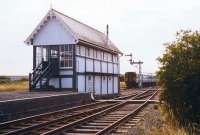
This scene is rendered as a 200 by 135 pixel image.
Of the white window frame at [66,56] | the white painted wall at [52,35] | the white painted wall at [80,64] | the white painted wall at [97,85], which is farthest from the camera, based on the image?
the white painted wall at [97,85]

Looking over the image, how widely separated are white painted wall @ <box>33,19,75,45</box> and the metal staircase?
4.47 ft

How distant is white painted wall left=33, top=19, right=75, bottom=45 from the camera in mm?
30312

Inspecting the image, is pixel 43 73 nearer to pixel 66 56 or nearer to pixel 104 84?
pixel 66 56

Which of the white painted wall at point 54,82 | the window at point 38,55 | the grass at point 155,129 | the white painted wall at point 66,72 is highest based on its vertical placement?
the window at point 38,55

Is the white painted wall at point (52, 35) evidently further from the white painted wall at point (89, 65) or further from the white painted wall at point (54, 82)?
the white painted wall at point (89, 65)

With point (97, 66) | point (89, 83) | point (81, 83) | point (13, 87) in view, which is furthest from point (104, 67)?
point (13, 87)

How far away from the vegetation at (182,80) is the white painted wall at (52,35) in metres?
17.5

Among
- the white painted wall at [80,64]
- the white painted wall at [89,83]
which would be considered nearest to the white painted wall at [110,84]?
the white painted wall at [89,83]

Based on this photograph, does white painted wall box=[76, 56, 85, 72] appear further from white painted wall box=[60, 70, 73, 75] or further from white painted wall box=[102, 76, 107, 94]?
white painted wall box=[102, 76, 107, 94]

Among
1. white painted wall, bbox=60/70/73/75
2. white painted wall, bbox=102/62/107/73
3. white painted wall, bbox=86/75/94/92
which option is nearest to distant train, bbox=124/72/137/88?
white painted wall, bbox=102/62/107/73

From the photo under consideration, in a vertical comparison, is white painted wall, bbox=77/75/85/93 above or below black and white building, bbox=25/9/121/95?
below

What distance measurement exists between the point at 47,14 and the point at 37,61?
11.7 feet

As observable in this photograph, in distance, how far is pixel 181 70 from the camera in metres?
12.7

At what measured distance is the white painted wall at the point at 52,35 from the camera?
30.3 m
